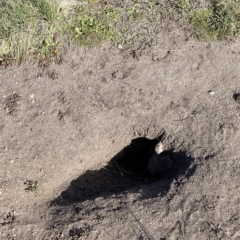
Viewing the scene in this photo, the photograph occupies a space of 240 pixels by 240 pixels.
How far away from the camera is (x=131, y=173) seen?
5.23 meters

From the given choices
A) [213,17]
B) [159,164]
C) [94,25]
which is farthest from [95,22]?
[159,164]

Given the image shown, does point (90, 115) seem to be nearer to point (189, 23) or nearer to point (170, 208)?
point (170, 208)

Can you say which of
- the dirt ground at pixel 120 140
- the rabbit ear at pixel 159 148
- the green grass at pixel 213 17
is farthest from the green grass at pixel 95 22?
the rabbit ear at pixel 159 148

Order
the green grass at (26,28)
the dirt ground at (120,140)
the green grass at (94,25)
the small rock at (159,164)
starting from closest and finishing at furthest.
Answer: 1. the dirt ground at (120,140)
2. the small rock at (159,164)
3. the green grass at (26,28)
4. the green grass at (94,25)

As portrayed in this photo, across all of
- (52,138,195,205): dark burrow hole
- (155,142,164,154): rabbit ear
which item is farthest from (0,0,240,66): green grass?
(52,138,195,205): dark burrow hole

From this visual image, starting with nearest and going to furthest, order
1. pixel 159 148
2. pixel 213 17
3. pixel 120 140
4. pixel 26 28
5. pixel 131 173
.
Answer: pixel 159 148, pixel 120 140, pixel 26 28, pixel 131 173, pixel 213 17

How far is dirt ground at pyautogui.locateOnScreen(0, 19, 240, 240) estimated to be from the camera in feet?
14.0

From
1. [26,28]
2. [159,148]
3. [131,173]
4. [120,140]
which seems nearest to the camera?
[159,148]

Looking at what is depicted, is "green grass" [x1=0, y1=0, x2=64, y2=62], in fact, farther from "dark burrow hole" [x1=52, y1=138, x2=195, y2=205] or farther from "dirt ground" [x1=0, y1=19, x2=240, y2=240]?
"dark burrow hole" [x1=52, y1=138, x2=195, y2=205]

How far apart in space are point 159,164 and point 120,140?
1.97 ft

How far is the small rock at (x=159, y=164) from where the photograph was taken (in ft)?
16.0

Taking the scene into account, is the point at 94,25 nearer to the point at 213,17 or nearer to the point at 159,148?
the point at 213,17

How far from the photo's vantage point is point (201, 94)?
5.00 m

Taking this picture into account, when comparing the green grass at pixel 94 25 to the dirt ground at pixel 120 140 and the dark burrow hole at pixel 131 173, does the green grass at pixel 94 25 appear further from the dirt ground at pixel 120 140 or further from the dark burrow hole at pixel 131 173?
the dark burrow hole at pixel 131 173
